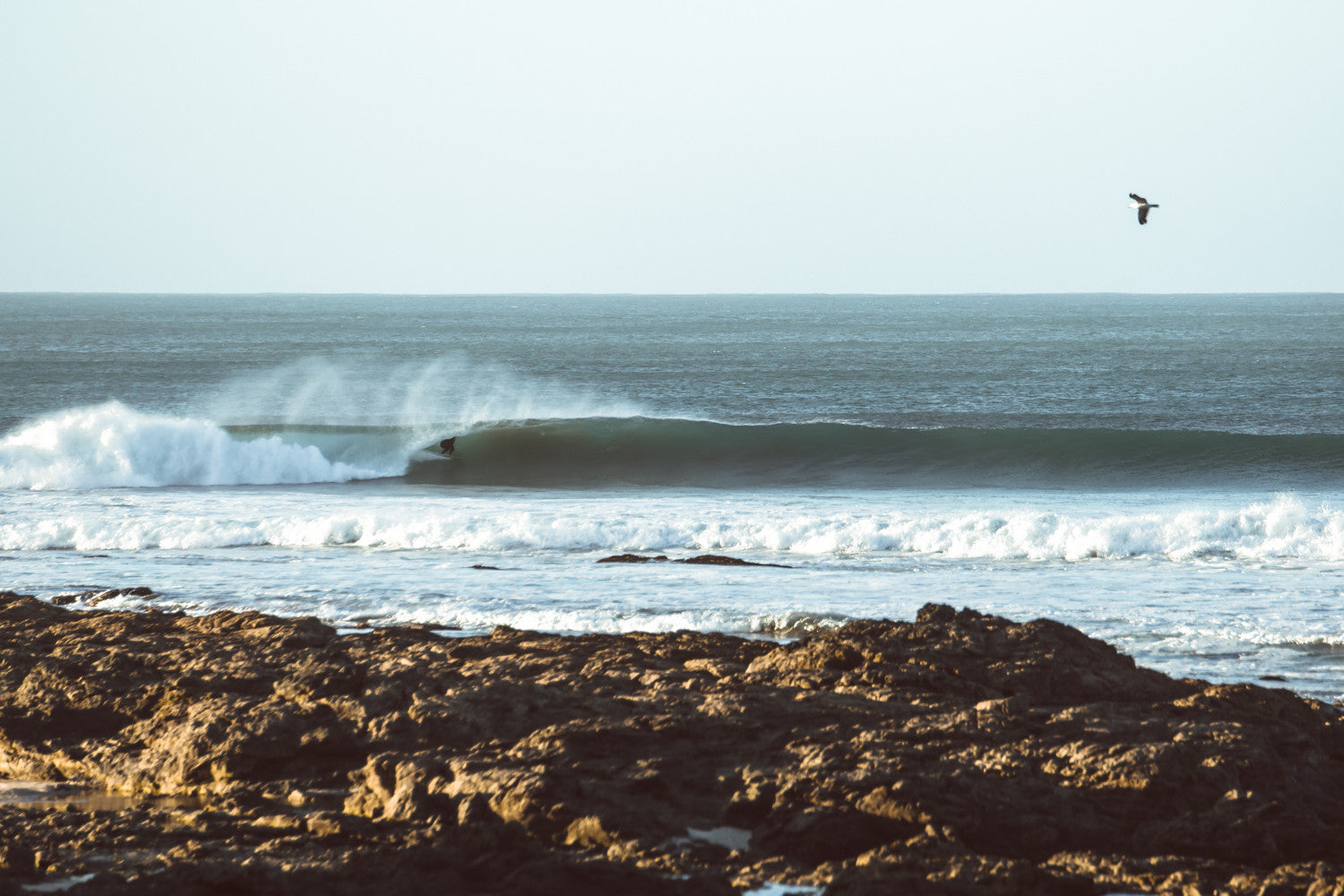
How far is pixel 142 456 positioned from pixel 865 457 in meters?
13.2

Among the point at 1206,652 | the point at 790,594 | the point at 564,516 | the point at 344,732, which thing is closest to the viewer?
the point at 344,732

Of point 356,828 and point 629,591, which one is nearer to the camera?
point 356,828

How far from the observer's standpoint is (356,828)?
4.78m

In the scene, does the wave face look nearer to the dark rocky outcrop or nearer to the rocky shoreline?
the dark rocky outcrop

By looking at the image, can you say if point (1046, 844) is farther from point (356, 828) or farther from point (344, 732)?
point (344, 732)

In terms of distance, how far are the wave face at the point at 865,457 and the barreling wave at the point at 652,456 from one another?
0.15 feet

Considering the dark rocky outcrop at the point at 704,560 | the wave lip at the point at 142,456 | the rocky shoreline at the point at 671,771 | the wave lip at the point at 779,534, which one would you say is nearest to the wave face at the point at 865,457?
the wave lip at the point at 142,456

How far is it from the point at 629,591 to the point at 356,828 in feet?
18.7

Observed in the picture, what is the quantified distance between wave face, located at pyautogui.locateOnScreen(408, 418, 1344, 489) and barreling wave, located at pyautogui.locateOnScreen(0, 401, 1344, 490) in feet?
0.15

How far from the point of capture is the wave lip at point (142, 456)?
802 inches

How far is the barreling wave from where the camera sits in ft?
68.3

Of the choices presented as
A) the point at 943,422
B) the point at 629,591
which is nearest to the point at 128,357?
the point at 943,422

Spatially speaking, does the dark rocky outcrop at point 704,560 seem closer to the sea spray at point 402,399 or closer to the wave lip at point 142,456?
the wave lip at point 142,456

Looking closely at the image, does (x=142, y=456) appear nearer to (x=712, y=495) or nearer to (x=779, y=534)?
(x=712, y=495)
